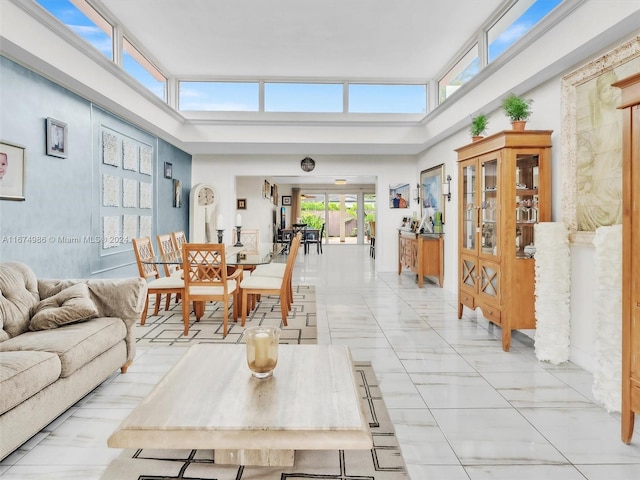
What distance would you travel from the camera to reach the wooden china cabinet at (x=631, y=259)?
1.92 m

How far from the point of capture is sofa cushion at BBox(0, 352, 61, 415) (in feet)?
5.67

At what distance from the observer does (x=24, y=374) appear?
72.1 inches

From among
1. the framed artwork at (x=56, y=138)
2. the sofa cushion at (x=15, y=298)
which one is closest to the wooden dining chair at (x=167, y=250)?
the framed artwork at (x=56, y=138)

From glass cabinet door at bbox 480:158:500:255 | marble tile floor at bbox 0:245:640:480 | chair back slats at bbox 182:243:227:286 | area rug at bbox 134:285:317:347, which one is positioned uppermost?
glass cabinet door at bbox 480:158:500:255

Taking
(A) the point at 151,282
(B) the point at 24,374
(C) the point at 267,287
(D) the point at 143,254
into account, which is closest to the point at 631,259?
(B) the point at 24,374

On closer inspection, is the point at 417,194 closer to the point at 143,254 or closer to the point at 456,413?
the point at 143,254

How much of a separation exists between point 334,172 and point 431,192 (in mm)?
2060

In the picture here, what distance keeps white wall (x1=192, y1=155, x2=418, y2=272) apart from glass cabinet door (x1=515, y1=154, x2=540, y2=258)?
14.9 feet

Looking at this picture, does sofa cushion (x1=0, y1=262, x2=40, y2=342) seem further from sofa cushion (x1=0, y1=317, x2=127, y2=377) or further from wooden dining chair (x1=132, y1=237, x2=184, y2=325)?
wooden dining chair (x1=132, y1=237, x2=184, y2=325)

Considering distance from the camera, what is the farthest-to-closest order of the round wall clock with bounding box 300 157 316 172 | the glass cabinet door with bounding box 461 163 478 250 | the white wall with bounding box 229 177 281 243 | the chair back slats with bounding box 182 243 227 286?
1. the white wall with bounding box 229 177 281 243
2. the round wall clock with bounding box 300 157 316 172
3. the glass cabinet door with bounding box 461 163 478 250
4. the chair back slats with bounding box 182 243 227 286

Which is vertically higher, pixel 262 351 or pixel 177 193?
pixel 177 193

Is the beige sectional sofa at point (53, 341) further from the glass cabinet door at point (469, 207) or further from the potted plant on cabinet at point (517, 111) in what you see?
the potted plant on cabinet at point (517, 111)

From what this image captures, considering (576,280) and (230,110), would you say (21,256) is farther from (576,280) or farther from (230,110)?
(576,280)

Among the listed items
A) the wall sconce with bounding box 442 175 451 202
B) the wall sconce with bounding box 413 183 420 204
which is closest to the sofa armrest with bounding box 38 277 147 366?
the wall sconce with bounding box 442 175 451 202
